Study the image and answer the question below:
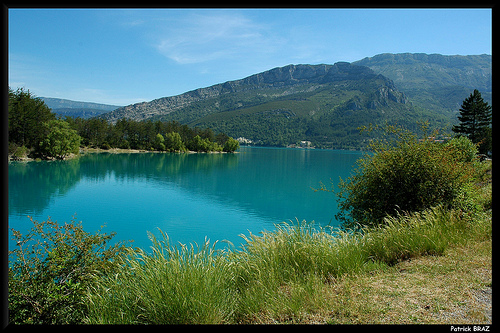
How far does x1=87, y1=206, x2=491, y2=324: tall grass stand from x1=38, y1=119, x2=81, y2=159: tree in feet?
205

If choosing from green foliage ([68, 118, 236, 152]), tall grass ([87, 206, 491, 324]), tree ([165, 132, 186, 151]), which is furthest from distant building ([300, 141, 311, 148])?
tall grass ([87, 206, 491, 324])

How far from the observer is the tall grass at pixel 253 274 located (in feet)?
11.2

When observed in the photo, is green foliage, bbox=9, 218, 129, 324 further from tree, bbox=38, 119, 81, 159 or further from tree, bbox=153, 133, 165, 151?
tree, bbox=153, 133, 165, 151

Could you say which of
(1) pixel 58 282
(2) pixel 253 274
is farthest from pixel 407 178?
(1) pixel 58 282

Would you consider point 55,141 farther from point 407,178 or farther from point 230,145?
point 407,178

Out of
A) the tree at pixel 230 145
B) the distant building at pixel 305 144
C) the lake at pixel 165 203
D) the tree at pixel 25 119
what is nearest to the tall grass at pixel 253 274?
the lake at pixel 165 203

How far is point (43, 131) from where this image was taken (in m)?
57.0

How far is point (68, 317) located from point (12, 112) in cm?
6013

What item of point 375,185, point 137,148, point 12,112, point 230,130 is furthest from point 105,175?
point 230,130

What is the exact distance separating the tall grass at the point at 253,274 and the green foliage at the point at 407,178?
5.81ft
